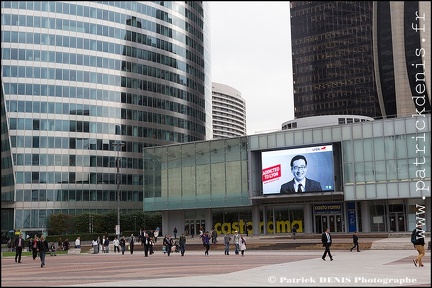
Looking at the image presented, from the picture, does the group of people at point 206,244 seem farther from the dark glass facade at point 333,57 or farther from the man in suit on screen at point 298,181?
the dark glass facade at point 333,57

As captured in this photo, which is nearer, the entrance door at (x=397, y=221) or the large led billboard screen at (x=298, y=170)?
the entrance door at (x=397, y=221)

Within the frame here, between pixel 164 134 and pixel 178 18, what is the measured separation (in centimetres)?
2625

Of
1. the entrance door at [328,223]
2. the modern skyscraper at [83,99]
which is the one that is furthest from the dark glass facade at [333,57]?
the entrance door at [328,223]

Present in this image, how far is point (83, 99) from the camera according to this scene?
4247 inches

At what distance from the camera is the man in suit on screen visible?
65644 mm

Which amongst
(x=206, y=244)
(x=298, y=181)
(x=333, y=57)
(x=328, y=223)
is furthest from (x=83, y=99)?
(x=333, y=57)

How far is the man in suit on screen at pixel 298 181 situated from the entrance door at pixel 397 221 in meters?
9.07

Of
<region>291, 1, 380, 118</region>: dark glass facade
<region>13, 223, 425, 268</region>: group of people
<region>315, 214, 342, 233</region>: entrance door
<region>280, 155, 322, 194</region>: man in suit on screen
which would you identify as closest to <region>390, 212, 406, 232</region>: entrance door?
<region>315, 214, 342, 233</region>: entrance door

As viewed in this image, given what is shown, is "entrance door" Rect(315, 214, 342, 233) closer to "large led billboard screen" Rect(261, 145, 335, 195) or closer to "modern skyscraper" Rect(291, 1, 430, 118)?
"large led billboard screen" Rect(261, 145, 335, 195)

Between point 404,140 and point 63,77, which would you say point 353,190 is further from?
point 63,77

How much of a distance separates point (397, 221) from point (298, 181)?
1175 cm

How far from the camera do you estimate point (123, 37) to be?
113438mm

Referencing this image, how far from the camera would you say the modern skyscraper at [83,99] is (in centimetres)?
10106

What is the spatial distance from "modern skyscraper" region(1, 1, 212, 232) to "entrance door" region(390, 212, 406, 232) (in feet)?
201
